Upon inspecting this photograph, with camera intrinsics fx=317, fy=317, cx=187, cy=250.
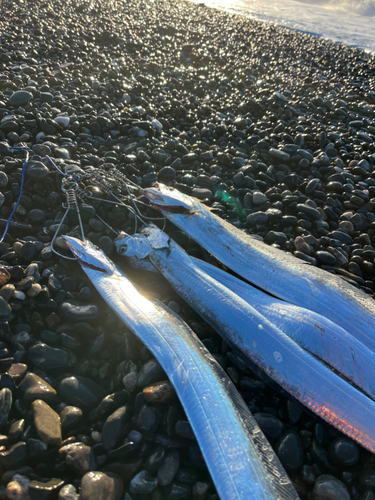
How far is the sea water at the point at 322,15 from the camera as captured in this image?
18484mm

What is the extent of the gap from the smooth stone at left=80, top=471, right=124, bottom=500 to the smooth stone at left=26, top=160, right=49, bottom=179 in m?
3.84

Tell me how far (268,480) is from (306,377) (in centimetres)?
89

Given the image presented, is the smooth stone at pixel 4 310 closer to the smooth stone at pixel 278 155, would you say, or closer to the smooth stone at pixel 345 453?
the smooth stone at pixel 345 453

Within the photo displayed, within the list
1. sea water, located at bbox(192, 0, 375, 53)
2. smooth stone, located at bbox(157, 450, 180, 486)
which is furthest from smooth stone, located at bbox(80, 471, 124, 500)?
sea water, located at bbox(192, 0, 375, 53)

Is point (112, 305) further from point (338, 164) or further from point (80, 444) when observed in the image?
point (338, 164)

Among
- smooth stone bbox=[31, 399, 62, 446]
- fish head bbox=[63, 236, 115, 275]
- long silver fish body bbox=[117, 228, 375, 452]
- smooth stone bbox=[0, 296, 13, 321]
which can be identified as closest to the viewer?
smooth stone bbox=[31, 399, 62, 446]

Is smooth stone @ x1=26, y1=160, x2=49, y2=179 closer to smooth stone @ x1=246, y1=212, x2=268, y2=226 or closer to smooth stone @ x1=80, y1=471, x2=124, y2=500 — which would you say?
smooth stone @ x1=246, y1=212, x2=268, y2=226

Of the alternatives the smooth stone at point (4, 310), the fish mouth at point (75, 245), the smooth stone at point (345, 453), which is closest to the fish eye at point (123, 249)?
the fish mouth at point (75, 245)

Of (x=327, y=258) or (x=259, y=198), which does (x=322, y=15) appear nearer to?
(x=259, y=198)

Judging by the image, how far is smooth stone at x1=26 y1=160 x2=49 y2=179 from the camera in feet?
15.1

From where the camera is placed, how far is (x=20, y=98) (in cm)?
611

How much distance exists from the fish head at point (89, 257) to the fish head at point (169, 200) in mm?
1163

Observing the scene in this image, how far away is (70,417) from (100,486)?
61cm

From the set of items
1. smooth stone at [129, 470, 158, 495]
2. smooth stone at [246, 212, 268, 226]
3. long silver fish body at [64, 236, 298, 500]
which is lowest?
smooth stone at [129, 470, 158, 495]
